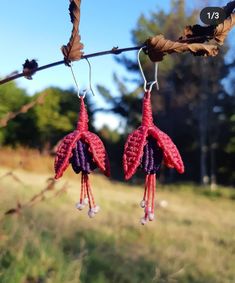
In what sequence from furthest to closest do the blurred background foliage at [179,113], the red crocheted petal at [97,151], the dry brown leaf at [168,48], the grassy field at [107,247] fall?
the blurred background foliage at [179,113] → the grassy field at [107,247] → the red crocheted petal at [97,151] → the dry brown leaf at [168,48]

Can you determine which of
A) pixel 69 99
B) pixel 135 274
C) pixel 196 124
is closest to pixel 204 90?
pixel 196 124

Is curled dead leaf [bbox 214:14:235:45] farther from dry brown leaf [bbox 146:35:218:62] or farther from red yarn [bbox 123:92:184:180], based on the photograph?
red yarn [bbox 123:92:184:180]

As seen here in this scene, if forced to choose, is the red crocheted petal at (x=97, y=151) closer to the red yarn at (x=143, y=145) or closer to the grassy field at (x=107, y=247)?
the red yarn at (x=143, y=145)

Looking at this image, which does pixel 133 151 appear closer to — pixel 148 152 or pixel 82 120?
pixel 148 152

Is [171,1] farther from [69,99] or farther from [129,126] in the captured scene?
[129,126]

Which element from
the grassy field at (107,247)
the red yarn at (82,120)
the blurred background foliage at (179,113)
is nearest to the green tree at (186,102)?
the blurred background foliage at (179,113)

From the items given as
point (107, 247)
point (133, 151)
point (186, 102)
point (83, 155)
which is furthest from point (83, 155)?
point (186, 102)
